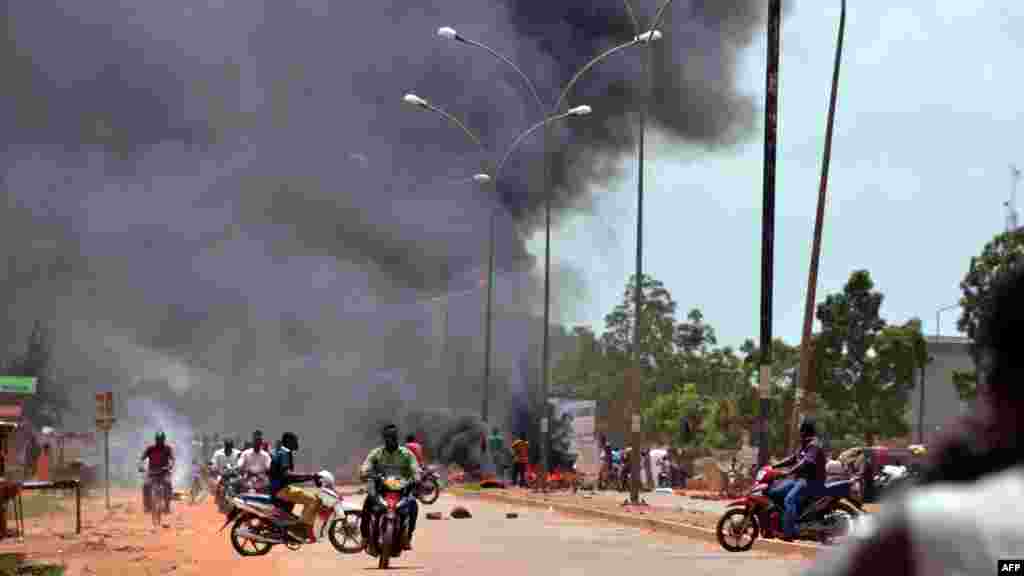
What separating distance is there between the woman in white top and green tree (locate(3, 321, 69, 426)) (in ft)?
246

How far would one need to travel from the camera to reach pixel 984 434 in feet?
5.70

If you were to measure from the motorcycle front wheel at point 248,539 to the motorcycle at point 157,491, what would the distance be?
10395 mm

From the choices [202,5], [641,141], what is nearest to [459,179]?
[202,5]

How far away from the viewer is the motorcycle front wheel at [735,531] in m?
21.5

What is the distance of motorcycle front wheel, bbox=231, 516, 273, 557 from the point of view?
72.7 feet

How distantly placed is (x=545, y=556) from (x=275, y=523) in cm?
325

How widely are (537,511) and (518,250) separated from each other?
134 ft

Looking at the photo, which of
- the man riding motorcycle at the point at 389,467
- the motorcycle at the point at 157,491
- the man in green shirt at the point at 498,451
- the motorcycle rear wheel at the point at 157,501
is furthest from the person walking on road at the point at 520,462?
the man riding motorcycle at the point at 389,467

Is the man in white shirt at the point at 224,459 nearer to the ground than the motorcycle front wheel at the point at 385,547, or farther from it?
nearer to the ground

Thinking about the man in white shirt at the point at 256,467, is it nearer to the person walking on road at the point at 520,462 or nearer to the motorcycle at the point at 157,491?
the motorcycle at the point at 157,491

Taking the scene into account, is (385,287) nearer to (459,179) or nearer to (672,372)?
(459,179)

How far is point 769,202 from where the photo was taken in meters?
27.9

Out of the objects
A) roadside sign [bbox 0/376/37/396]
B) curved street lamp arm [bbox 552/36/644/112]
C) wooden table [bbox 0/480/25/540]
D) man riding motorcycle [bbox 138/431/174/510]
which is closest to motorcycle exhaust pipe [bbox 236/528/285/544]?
wooden table [bbox 0/480/25/540]

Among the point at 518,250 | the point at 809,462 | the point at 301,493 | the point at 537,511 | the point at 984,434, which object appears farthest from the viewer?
the point at 518,250
